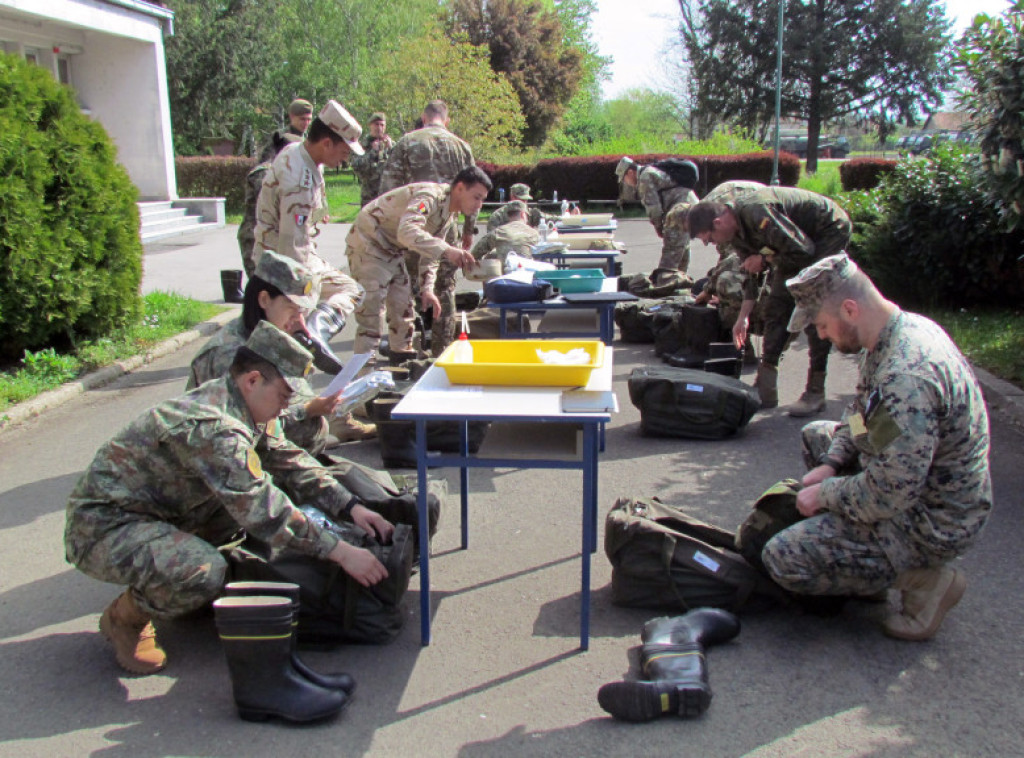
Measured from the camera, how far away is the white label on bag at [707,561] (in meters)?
3.36

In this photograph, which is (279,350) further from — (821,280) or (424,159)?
(424,159)

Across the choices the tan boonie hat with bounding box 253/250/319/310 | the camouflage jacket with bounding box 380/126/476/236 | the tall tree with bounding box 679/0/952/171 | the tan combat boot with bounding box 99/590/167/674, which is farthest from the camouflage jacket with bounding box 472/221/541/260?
the tall tree with bounding box 679/0/952/171

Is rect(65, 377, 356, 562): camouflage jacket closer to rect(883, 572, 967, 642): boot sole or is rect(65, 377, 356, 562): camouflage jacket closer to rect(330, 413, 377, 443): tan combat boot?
rect(883, 572, 967, 642): boot sole

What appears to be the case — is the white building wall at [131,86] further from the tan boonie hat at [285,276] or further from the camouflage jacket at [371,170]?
the tan boonie hat at [285,276]

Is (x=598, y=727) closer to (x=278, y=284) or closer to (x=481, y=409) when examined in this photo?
(x=481, y=409)

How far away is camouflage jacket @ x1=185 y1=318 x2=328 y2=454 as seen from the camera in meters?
3.93

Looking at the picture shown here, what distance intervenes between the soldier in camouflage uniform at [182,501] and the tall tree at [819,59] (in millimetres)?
38623

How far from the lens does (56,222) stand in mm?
7059

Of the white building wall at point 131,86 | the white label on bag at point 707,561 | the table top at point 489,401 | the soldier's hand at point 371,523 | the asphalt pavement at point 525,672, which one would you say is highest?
the white building wall at point 131,86

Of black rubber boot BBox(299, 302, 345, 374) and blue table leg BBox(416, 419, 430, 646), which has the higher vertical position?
black rubber boot BBox(299, 302, 345, 374)

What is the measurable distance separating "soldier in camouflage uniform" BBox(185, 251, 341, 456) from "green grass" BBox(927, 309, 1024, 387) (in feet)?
16.9

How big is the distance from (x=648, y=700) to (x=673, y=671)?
0.57ft

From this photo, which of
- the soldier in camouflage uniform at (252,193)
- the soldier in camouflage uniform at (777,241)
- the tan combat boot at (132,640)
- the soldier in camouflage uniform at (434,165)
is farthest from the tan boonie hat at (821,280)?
the soldier in camouflage uniform at (252,193)

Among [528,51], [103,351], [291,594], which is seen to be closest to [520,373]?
[291,594]
